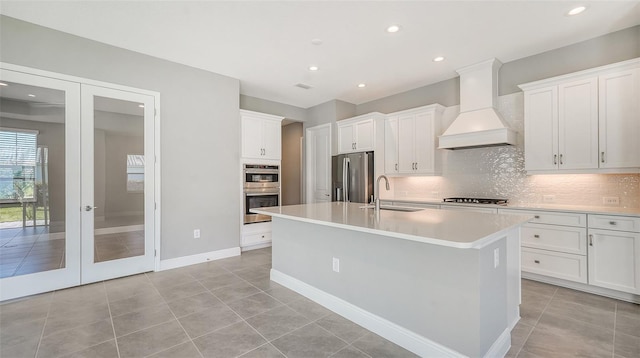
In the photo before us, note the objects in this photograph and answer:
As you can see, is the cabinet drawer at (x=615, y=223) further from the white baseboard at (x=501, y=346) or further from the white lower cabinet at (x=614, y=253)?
the white baseboard at (x=501, y=346)

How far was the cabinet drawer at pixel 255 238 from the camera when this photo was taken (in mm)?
4779

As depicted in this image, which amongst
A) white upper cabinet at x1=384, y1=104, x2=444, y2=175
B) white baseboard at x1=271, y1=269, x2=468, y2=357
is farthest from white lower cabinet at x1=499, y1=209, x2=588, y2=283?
white baseboard at x1=271, y1=269, x2=468, y2=357

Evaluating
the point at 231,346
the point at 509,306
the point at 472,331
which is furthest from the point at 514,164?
the point at 231,346

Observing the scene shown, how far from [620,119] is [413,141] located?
7.80ft

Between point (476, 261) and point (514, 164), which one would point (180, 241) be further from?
point (514, 164)

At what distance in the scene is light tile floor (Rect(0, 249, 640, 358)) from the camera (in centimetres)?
197

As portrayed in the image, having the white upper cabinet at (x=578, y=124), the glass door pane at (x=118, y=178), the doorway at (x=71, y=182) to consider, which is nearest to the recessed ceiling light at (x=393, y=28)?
the white upper cabinet at (x=578, y=124)

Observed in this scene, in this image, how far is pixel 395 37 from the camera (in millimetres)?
3178

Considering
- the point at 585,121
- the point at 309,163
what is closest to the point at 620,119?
the point at 585,121

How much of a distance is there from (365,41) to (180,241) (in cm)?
363

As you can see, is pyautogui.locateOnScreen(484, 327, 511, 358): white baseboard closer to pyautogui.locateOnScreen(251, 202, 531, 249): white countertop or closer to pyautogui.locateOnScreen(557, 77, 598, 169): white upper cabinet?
pyautogui.locateOnScreen(251, 202, 531, 249): white countertop

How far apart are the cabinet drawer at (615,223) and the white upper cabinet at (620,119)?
574 millimetres

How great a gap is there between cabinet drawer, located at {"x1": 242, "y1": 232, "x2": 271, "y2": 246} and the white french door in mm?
1443

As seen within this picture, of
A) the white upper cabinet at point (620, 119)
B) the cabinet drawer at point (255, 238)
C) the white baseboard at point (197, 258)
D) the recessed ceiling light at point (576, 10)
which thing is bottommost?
the white baseboard at point (197, 258)
